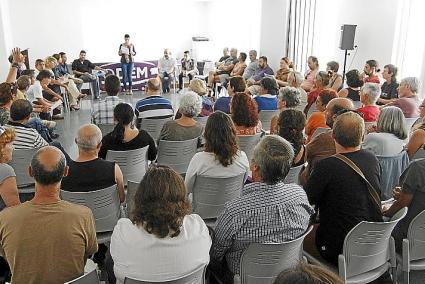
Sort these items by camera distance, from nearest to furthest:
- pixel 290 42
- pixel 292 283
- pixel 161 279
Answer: pixel 292 283 → pixel 161 279 → pixel 290 42

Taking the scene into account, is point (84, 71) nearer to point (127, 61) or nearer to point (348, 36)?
point (127, 61)

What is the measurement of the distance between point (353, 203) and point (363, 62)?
7.09 m

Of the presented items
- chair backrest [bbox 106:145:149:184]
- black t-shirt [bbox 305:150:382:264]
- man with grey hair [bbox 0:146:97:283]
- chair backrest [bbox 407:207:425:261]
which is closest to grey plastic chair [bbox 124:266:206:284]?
man with grey hair [bbox 0:146:97:283]

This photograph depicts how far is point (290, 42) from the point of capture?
1141cm

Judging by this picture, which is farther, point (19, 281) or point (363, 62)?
point (363, 62)

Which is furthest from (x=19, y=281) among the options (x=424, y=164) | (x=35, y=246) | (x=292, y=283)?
(x=424, y=164)

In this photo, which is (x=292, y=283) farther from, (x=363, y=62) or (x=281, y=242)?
(x=363, y=62)

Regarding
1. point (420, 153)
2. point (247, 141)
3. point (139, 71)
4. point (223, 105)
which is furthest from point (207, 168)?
point (139, 71)

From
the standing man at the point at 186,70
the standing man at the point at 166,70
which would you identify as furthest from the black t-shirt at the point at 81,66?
the standing man at the point at 186,70

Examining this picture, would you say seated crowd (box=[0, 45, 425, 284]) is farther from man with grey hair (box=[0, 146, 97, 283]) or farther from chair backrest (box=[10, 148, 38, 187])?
chair backrest (box=[10, 148, 38, 187])

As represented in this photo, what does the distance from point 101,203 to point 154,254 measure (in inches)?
46.6

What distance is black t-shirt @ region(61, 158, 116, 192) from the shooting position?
2.94 m

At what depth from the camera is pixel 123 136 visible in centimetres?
389

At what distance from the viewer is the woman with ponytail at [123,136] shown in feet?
12.7
